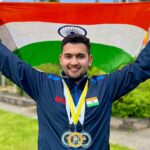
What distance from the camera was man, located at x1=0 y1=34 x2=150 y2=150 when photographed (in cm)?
359

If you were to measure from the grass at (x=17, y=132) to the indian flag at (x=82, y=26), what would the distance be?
12.6ft

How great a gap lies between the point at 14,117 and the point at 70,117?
7.94 metres

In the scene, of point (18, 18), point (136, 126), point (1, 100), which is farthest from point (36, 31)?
point (1, 100)

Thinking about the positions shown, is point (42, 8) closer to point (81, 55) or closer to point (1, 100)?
point (81, 55)

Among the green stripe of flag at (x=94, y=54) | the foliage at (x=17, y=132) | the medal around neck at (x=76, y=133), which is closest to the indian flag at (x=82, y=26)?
the green stripe of flag at (x=94, y=54)

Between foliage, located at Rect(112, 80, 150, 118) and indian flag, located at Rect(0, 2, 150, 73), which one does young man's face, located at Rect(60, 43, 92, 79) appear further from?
foliage, located at Rect(112, 80, 150, 118)

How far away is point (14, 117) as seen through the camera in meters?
11.4

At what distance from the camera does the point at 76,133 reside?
356cm

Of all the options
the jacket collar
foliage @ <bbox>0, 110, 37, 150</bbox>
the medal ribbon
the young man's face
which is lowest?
foliage @ <bbox>0, 110, 37, 150</bbox>

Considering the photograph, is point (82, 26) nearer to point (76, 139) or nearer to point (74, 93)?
point (74, 93)

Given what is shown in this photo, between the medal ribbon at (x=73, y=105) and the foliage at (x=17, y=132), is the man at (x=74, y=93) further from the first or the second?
the foliage at (x=17, y=132)

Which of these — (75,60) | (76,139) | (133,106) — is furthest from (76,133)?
(133,106)

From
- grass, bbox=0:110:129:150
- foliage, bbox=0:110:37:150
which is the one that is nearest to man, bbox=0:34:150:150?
grass, bbox=0:110:129:150

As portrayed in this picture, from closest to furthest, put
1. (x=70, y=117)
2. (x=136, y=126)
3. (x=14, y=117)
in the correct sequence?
(x=70, y=117) < (x=136, y=126) < (x=14, y=117)
